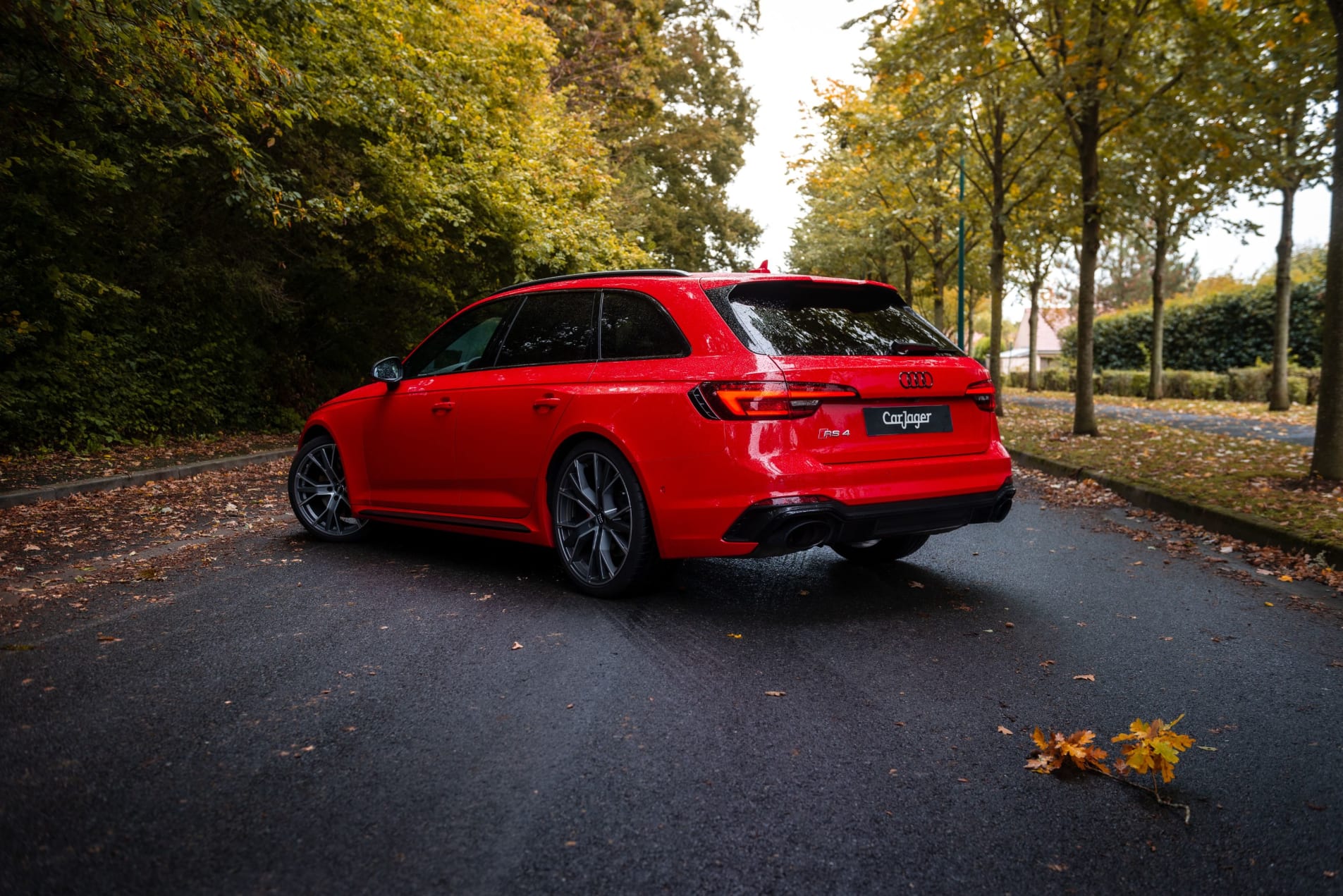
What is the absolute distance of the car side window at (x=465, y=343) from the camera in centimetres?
583

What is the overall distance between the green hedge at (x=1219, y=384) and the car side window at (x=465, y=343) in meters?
17.1

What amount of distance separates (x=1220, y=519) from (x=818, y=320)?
4.42 metres

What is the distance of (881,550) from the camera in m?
5.95

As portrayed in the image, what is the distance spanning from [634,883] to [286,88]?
8860 mm

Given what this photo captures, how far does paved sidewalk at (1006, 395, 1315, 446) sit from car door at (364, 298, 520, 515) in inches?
418

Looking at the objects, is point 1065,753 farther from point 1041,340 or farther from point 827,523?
point 1041,340

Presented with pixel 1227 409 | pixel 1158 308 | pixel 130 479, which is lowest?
pixel 1227 409

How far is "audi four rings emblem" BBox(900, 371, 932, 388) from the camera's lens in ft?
15.4

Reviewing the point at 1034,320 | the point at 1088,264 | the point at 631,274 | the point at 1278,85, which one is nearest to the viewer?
the point at 631,274

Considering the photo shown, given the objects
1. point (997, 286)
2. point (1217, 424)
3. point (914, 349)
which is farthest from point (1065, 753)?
point (997, 286)

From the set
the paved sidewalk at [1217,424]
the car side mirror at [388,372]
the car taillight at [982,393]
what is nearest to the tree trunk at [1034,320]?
the paved sidewalk at [1217,424]

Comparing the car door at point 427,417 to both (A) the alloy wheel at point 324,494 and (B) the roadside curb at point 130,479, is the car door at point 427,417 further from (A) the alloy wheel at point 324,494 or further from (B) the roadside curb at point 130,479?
(B) the roadside curb at point 130,479

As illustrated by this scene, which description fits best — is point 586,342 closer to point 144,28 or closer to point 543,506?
point 543,506

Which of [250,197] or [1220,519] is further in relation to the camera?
[250,197]
